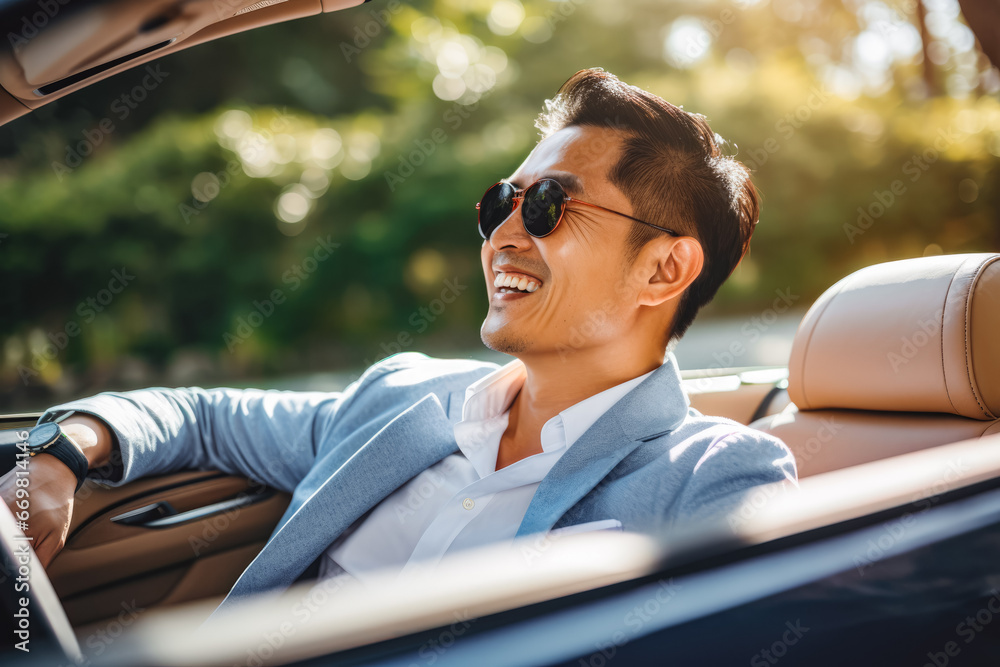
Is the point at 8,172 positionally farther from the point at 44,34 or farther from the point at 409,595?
the point at 409,595

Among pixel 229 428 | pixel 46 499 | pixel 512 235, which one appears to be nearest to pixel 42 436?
pixel 46 499

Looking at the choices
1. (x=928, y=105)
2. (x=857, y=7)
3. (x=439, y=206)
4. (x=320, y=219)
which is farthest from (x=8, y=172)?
(x=857, y=7)

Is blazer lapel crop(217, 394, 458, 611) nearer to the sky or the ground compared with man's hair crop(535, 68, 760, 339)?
nearer to the ground

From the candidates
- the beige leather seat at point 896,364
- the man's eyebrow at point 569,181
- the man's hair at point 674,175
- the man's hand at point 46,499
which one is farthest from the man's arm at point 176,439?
the beige leather seat at point 896,364

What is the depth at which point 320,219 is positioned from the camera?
819 centimetres

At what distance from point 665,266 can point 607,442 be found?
0.55 meters

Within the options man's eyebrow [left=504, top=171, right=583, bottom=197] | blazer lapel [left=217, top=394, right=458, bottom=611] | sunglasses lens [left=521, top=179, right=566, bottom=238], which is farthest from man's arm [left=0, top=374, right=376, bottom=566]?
man's eyebrow [left=504, top=171, right=583, bottom=197]

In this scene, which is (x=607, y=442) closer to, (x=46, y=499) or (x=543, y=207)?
(x=543, y=207)

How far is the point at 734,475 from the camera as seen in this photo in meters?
1.39

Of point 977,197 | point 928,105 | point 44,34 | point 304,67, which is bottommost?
point 977,197

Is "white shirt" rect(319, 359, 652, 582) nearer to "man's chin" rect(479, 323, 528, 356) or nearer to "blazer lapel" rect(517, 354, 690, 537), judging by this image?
"blazer lapel" rect(517, 354, 690, 537)

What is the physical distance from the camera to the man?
156cm

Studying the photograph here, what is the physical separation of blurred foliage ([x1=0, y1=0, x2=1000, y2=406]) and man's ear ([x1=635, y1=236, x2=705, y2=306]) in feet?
20.8

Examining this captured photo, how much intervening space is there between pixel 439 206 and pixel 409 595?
7.69m
